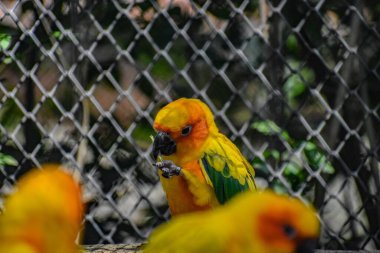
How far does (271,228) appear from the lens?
1.16m

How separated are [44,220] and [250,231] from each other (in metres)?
0.32

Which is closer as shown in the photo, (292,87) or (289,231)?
(289,231)

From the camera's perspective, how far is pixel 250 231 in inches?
45.6

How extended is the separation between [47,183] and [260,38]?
4.91 ft

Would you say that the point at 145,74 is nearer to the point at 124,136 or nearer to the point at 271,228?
the point at 124,136

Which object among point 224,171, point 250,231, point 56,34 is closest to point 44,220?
point 250,231

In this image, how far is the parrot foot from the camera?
1.78 m

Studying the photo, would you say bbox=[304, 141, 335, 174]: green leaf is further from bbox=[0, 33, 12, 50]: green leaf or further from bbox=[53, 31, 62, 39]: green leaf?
bbox=[0, 33, 12, 50]: green leaf

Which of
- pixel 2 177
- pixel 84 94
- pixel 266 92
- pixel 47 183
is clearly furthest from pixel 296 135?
pixel 47 183

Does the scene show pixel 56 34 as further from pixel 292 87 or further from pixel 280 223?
pixel 280 223

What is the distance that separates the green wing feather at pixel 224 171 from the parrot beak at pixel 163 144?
8cm

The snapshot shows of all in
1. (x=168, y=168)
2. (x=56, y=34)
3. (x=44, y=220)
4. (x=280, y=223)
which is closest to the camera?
(x=44, y=220)

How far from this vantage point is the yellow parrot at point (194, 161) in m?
1.86

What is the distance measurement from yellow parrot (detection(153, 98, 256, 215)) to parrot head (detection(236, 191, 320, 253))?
66 cm
